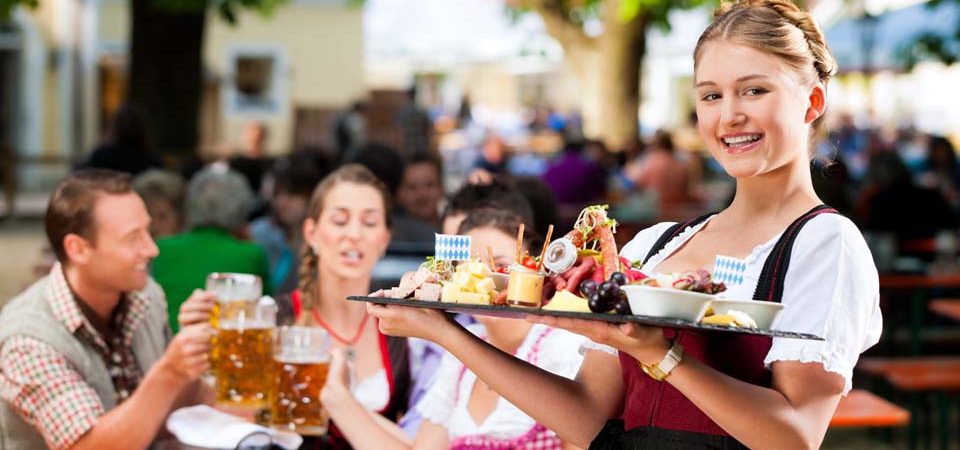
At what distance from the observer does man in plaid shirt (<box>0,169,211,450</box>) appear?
3.36 m

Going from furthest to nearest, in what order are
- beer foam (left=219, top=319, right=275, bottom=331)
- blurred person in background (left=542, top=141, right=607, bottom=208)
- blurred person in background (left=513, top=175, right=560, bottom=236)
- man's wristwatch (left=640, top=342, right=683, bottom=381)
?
blurred person in background (left=542, top=141, right=607, bottom=208) < blurred person in background (left=513, top=175, right=560, bottom=236) < beer foam (left=219, top=319, right=275, bottom=331) < man's wristwatch (left=640, top=342, right=683, bottom=381)

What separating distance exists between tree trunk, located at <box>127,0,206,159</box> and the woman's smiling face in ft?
30.0

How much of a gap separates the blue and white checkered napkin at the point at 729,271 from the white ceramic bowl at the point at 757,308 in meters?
0.09

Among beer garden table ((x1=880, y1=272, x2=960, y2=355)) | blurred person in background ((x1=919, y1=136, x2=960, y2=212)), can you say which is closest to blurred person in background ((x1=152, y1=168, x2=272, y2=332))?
beer garden table ((x1=880, y1=272, x2=960, y2=355))

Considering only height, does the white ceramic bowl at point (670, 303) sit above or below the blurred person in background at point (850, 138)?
above

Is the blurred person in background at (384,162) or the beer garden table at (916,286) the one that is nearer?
the blurred person in background at (384,162)

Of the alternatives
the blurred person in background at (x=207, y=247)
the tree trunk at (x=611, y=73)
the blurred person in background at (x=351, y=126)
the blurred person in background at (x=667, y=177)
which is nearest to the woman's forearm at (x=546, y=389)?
the blurred person in background at (x=207, y=247)

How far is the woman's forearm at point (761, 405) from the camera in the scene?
191 centimetres

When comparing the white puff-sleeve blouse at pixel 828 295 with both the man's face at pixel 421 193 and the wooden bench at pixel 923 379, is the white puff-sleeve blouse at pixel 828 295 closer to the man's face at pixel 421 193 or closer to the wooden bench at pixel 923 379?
the wooden bench at pixel 923 379

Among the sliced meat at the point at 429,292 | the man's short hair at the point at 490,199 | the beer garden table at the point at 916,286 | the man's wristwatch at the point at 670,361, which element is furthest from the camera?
the beer garden table at the point at 916,286

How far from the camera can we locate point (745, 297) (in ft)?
6.73

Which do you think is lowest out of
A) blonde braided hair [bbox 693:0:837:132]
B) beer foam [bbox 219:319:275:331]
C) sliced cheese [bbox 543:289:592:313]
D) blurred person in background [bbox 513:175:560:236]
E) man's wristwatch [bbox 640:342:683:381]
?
beer foam [bbox 219:319:275:331]

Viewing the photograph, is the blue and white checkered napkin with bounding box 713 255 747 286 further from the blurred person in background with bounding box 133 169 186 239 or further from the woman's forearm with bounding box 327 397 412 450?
the blurred person in background with bounding box 133 169 186 239

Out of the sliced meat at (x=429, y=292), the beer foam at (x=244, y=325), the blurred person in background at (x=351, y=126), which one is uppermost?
the sliced meat at (x=429, y=292)
